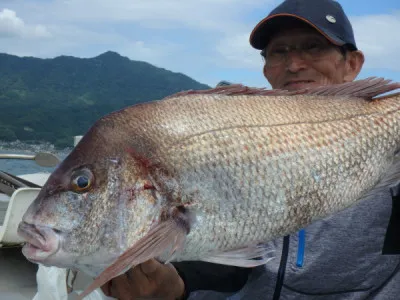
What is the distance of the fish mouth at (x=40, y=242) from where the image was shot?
1.60 m

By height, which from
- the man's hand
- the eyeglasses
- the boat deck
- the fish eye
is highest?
the eyeglasses

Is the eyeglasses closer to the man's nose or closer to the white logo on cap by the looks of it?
the man's nose

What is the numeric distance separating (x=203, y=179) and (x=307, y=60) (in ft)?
5.99

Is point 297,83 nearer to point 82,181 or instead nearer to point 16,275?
point 82,181

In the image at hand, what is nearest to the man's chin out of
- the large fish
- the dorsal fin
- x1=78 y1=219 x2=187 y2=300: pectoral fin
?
the dorsal fin

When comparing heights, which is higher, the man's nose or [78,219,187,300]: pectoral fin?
the man's nose

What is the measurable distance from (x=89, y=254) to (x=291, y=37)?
2.24 m

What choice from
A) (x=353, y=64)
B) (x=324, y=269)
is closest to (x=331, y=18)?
(x=353, y=64)

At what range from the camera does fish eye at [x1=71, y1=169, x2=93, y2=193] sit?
5.54ft

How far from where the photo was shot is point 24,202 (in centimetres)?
369

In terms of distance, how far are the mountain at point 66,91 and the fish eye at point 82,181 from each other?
85711mm

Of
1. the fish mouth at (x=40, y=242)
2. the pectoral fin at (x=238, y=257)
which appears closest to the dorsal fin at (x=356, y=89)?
the pectoral fin at (x=238, y=257)

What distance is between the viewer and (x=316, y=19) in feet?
9.79

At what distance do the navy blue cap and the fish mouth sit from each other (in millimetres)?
2197
